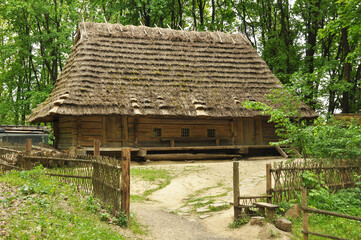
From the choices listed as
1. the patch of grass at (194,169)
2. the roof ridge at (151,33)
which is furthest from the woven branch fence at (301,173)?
the roof ridge at (151,33)

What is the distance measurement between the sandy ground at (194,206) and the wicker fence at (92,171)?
0.92 meters

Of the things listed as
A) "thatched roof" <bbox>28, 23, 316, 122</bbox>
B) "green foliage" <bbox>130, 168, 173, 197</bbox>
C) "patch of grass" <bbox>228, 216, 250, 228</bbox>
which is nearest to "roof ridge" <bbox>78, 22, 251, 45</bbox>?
"thatched roof" <bbox>28, 23, 316, 122</bbox>

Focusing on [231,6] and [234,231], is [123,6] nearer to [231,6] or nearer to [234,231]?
[231,6]

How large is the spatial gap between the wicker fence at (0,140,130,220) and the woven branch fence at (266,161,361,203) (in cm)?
347

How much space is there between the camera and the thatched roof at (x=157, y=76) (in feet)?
54.1

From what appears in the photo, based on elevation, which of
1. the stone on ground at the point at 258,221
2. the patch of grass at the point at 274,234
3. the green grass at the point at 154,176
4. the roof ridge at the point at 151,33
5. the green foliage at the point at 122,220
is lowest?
the patch of grass at the point at 274,234

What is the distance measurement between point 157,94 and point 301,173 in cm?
984

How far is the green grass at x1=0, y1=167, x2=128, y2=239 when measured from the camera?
6.07m

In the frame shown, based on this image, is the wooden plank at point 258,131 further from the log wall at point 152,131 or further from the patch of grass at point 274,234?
the patch of grass at point 274,234

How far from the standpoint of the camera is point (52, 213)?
23.2 ft

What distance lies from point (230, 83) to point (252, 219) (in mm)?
12297

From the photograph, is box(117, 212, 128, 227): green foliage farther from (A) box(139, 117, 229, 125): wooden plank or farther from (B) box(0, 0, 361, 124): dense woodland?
(B) box(0, 0, 361, 124): dense woodland

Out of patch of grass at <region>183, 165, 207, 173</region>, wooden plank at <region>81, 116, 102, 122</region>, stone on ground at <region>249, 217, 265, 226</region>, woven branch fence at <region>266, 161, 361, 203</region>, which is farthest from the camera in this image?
wooden plank at <region>81, 116, 102, 122</region>

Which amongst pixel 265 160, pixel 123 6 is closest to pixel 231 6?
pixel 123 6
